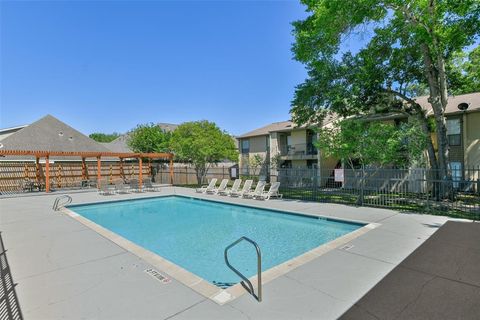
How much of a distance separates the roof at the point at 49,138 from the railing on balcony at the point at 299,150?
21.7 meters

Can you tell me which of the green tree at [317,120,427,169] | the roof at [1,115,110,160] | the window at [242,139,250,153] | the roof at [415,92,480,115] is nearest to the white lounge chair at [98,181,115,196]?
the roof at [1,115,110,160]

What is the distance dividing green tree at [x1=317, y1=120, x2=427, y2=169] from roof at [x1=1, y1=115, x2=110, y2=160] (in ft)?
90.2

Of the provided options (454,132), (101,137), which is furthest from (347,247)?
(101,137)

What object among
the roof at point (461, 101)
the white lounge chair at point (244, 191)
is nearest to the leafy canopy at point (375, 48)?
the roof at point (461, 101)

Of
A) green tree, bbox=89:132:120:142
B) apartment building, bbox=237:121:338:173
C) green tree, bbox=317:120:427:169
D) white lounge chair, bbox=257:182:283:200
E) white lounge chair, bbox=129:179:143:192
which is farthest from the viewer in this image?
green tree, bbox=89:132:120:142

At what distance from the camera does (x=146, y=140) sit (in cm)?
3553

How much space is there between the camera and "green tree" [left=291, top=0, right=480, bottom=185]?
10617mm

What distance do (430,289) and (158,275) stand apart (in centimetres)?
453

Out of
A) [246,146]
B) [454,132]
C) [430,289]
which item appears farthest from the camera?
[246,146]

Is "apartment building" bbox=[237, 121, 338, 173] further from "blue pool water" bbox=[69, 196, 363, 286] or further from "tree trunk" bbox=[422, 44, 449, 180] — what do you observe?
"blue pool water" bbox=[69, 196, 363, 286]

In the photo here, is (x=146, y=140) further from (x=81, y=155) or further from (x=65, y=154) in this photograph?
(x=65, y=154)

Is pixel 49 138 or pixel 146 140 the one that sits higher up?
pixel 146 140

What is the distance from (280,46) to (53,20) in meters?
12.6

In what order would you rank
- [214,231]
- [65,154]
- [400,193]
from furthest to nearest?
[65,154] < [400,193] < [214,231]
